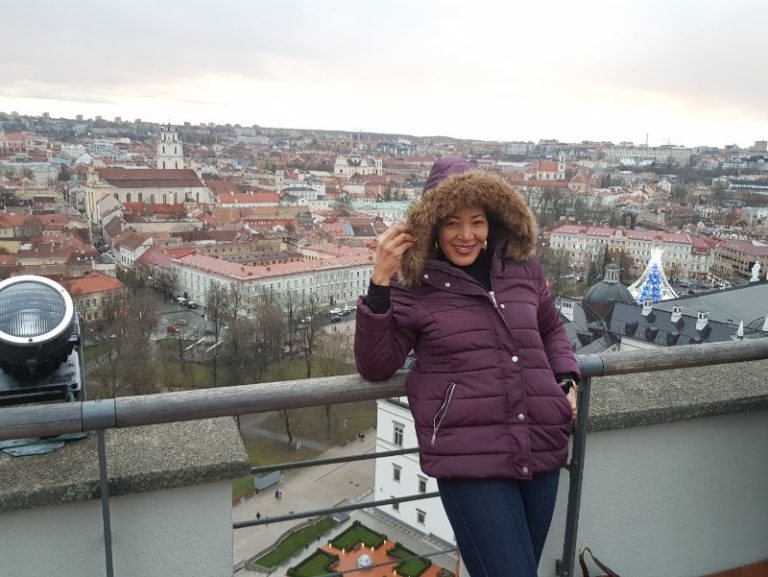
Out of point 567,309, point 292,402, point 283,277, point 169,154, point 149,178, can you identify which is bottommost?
point 283,277

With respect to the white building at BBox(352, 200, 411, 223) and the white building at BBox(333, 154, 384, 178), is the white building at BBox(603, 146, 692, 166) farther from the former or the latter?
the white building at BBox(352, 200, 411, 223)

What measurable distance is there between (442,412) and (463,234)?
1.07 ft

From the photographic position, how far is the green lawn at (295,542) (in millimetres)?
8859

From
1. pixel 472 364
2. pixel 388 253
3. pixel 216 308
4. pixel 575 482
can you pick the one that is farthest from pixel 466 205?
pixel 216 308

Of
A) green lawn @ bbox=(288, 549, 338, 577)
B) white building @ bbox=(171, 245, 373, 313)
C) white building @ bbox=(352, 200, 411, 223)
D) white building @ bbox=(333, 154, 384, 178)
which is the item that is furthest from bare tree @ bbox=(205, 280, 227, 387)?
white building @ bbox=(333, 154, 384, 178)

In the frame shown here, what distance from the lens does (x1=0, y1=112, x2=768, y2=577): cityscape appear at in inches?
Result: 368

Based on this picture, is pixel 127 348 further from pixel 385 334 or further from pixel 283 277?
pixel 385 334

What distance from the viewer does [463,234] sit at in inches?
52.6

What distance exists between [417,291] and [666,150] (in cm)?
12335

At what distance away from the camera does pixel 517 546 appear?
4.01 ft

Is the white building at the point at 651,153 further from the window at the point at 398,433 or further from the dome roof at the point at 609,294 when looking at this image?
the window at the point at 398,433

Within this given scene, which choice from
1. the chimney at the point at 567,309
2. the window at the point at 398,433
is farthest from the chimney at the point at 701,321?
the window at the point at 398,433

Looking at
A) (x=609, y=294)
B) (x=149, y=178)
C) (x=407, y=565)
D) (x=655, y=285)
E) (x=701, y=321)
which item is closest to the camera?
(x=407, y=565)

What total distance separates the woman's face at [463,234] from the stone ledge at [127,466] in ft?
1.74
